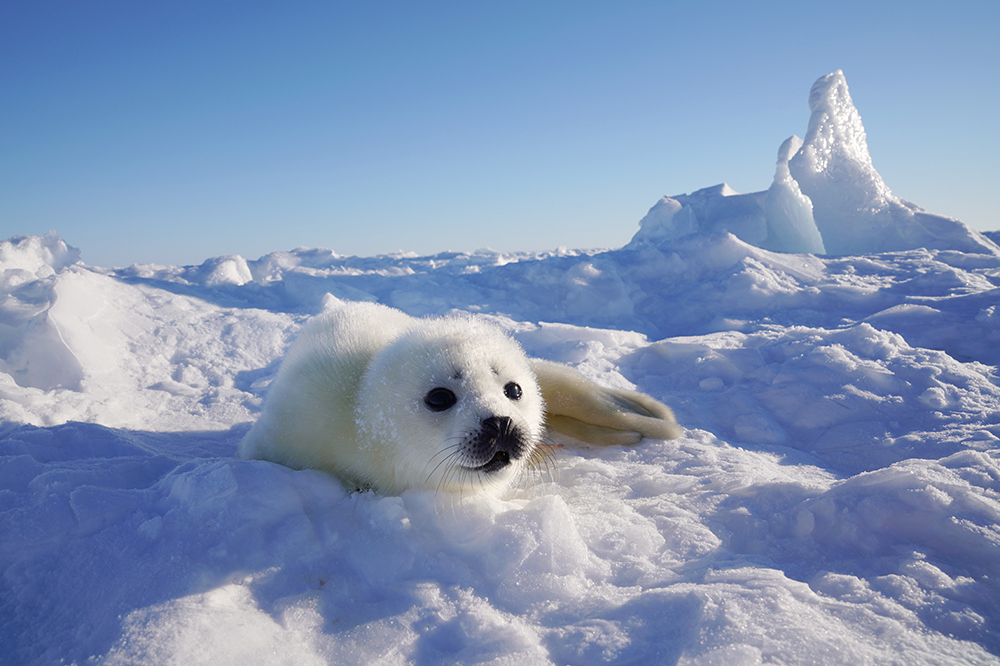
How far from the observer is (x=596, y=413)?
9.63 ft

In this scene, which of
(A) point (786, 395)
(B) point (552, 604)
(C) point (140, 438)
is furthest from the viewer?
(A) point (786, 395)

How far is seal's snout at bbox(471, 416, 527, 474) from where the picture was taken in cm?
178

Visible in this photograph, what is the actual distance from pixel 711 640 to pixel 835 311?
5697 mm

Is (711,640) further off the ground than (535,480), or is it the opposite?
(711,640)

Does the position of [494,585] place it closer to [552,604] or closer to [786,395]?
[552,604]

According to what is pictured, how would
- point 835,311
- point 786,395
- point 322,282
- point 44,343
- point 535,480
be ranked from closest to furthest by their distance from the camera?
point 535,480 < point 786,395 < point 44,343 < point 835,311 < point 322,282

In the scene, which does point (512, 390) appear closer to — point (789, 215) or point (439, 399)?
point (439, 399)

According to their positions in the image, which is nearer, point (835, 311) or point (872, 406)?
point (872, 406)

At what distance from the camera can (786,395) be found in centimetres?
323

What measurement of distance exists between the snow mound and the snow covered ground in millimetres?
7187

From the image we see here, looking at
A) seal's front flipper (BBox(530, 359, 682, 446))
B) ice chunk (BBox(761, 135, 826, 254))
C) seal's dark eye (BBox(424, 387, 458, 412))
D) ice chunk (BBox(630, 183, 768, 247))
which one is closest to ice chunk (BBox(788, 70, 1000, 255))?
ice chunk (BBox(761, 135, 826, 254))

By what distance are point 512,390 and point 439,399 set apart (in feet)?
1.05

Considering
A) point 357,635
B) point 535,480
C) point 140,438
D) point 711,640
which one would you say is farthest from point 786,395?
point 140,438

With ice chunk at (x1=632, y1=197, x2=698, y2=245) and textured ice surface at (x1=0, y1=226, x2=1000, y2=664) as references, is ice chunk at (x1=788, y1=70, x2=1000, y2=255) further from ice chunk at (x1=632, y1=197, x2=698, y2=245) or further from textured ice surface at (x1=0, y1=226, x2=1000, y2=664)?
textured ice surface at (x1=0, y1=226, x2=1000, y2=664)
